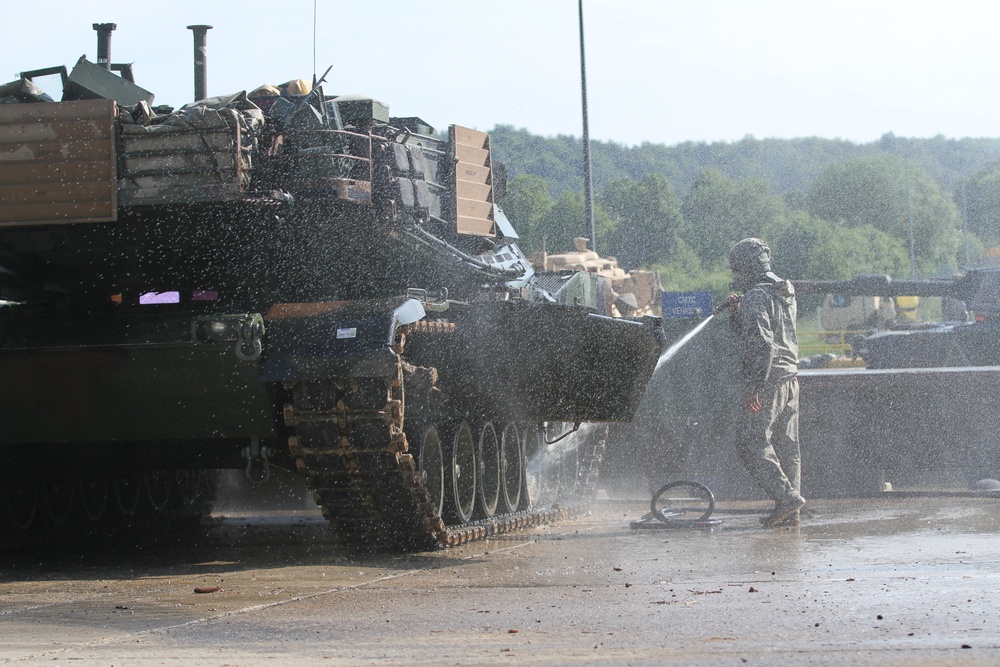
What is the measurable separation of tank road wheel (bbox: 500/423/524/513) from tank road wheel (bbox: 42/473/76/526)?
2.92 m

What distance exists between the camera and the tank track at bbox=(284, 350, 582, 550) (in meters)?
7.05

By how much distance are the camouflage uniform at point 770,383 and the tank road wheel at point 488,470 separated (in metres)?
1.66

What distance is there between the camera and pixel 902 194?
291 ft

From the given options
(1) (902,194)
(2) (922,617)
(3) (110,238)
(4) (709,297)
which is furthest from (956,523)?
(1) (902,194)

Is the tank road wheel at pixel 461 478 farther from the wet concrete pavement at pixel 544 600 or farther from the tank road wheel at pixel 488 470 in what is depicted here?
the wet concrete pavement at pixel 544 600

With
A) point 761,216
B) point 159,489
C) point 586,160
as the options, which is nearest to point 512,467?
point 159,489

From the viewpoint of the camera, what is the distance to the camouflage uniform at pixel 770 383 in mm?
8961

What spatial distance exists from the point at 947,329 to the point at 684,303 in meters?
7.99

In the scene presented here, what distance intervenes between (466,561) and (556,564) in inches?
20.5

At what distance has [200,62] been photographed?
905cm

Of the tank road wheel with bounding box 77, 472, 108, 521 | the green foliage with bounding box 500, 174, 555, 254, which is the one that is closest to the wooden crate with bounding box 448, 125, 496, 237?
the tank road wheel with bounding box 77, 472, 108, 521

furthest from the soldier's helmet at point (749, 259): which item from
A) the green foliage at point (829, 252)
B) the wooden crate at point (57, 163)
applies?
the green foliage at point (829, 252)

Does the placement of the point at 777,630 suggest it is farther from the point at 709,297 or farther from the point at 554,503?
the point at 709,297

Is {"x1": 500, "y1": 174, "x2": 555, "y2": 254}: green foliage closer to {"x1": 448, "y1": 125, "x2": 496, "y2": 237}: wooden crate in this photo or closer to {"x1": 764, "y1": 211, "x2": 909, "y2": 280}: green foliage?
{"x1": 764, "y1": 211, "x2": 909, "y2": 280}: green foliage
